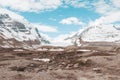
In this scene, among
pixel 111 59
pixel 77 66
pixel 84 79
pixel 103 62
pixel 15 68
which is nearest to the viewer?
pixel 84 79

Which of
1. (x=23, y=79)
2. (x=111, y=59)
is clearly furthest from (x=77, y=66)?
(x=23, y=79)

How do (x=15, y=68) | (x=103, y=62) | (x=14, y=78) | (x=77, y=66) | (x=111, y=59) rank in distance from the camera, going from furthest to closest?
1. (x=111, y=59)
2. (x=103, y=62)
3. (x=77, y=66)
4. (x=15, y=68)
5. (x=14, y=78)

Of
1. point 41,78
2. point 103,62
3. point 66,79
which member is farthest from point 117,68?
point 41,78

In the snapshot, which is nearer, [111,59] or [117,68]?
[117,68]

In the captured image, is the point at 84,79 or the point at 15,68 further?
the point at 15,68

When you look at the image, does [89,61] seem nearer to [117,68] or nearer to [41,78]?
[117,68]

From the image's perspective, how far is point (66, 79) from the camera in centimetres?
4281

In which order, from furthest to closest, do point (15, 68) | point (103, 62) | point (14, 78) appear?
point (103, 62)
point (15, 68)
point (14, 78)

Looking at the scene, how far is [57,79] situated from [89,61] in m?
24.0

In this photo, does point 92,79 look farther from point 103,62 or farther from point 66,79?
point 103,62

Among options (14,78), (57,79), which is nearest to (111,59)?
Answer: (57,79)

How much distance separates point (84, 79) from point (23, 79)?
9.70 m

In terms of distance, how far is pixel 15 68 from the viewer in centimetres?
5562

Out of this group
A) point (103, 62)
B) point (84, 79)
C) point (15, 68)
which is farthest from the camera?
point (103, 62)
